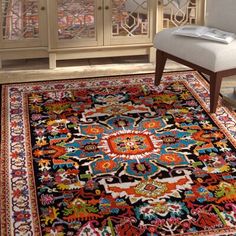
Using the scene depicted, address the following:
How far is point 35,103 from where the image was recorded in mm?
3693

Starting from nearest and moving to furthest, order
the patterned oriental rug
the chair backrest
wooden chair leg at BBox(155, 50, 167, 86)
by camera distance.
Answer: the patterned oriental rug, the chair backrest, wooden chair leg at BBox(155, 50, 167, 86)

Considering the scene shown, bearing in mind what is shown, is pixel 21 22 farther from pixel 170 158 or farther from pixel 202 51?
pixel 170 158

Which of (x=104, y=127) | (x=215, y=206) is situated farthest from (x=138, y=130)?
(x=215, y=206)

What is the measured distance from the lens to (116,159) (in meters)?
2.99

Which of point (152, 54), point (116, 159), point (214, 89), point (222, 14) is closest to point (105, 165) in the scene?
point (116, 159)

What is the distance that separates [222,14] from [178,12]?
2.14 feet

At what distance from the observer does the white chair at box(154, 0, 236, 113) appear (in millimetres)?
3395

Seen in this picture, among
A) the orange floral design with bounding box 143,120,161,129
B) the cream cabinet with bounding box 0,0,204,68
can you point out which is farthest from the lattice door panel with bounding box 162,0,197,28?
the orange floral design with bounding box 143,120,161,129

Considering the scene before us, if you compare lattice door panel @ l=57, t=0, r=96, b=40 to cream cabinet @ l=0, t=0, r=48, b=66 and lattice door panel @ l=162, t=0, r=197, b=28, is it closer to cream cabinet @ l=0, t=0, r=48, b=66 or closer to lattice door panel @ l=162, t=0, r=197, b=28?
cream cabinet @ l=0, t=0, r=48, b=66

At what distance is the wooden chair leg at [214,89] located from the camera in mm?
3424

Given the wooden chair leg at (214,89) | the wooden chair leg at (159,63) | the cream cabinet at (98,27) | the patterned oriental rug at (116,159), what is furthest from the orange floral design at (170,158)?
the cream cabinet at (98,27)

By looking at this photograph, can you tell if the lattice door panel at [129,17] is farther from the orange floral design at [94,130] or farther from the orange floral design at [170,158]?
the orange floral design at [170,158]

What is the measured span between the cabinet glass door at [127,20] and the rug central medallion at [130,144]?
126cm

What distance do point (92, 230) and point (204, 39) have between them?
168 cm
